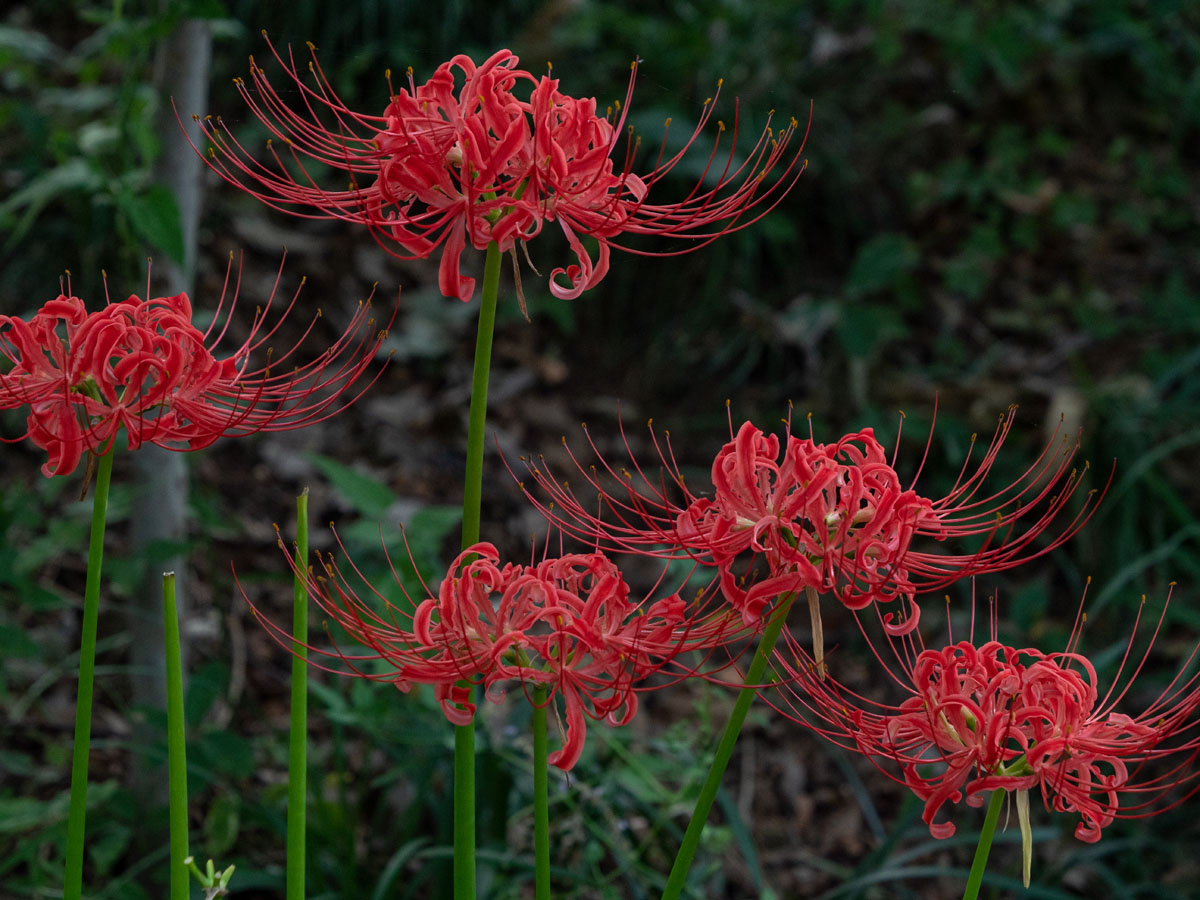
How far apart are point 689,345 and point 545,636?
118 inches

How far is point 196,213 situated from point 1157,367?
295 cm

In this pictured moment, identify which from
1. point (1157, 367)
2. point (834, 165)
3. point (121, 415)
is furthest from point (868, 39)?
point (121, 415)

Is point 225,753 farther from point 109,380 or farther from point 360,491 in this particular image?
point 109,380

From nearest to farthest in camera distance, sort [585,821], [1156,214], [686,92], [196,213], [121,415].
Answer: [121,415] → [585,821] → [196,213] → [686,92] → [1156,214]

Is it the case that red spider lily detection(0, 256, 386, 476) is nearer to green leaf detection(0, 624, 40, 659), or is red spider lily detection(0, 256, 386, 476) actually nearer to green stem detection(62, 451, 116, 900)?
green stem detection(62, 451, 116, 900)

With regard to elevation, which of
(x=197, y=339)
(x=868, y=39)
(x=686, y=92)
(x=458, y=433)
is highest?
(x=868, y=39)

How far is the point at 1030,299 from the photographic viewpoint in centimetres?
416

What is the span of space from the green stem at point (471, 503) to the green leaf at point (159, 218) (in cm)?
82

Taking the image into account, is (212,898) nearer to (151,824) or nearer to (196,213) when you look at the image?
(151,824)

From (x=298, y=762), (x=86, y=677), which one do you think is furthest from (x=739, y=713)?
(x=86, y=677)

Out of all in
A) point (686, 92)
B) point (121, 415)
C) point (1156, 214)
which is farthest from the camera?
point (1156, 214)

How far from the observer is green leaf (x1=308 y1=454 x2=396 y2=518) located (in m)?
2.05

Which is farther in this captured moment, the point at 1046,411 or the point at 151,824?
the point at 1046,411

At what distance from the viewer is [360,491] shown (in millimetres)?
2080
